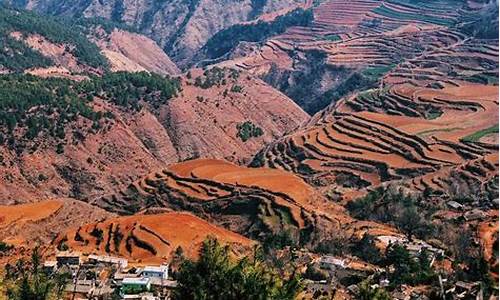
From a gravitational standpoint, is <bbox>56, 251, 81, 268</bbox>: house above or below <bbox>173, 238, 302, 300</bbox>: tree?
below

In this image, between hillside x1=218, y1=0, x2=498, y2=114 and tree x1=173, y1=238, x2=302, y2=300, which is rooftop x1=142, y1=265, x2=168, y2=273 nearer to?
tree x1=173, y1=238, x2=302, y2=300

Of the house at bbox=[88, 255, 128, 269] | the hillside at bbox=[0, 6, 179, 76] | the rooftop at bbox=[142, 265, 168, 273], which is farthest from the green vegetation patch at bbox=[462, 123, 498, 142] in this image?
the hillside at bbox=[0, 6, 179, 76]

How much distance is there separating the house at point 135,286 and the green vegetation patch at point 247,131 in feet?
176

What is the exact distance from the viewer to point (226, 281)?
71.1ft

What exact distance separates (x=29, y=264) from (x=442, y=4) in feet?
338

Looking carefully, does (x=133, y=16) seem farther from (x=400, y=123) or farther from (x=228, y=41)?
(x=400, y=123)

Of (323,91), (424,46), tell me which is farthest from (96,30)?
(424,46)

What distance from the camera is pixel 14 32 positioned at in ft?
407

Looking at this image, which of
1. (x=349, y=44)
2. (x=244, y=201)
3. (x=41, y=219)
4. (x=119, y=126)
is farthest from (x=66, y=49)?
(x=244, y=201)

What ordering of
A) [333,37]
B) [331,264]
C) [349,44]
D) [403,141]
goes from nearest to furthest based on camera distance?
[331,264], [403,141], [349,44], [333,37]

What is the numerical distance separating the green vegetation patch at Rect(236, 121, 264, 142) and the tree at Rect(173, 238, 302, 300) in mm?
67429

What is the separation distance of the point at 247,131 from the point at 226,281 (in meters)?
69.0

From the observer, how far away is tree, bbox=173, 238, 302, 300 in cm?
2139

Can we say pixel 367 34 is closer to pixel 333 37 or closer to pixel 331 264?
pixel 333 37
